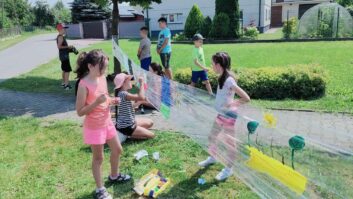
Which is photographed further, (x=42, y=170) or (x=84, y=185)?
(x=42, y=170)

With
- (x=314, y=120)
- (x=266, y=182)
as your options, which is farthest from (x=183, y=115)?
(x=314, y=120)

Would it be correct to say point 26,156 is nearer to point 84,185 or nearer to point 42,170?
point 42,170

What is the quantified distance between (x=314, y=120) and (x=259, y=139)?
11.7ft

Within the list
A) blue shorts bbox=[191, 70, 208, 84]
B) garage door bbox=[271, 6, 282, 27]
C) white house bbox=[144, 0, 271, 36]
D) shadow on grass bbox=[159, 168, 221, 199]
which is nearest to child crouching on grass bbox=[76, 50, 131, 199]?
shadow on grass bbox=[159, 168, 221, 199]

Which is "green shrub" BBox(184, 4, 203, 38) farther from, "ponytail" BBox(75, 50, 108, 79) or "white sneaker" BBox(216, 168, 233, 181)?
"ponytail" BBox(75, 50, 108, 79)

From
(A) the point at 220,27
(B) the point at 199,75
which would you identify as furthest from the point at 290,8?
(B) the point at 199,75

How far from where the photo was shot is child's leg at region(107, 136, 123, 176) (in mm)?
4300

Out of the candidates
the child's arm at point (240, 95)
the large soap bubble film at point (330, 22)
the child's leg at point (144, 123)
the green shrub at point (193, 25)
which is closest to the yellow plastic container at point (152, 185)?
the child's arm at point (240, 95)

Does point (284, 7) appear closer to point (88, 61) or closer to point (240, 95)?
point (240, 95)

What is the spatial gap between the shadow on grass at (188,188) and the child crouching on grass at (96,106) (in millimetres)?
720

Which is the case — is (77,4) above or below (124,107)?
above

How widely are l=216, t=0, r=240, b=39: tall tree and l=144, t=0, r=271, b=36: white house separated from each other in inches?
291

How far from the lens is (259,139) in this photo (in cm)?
385

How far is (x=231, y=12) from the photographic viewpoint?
26.8 meters
